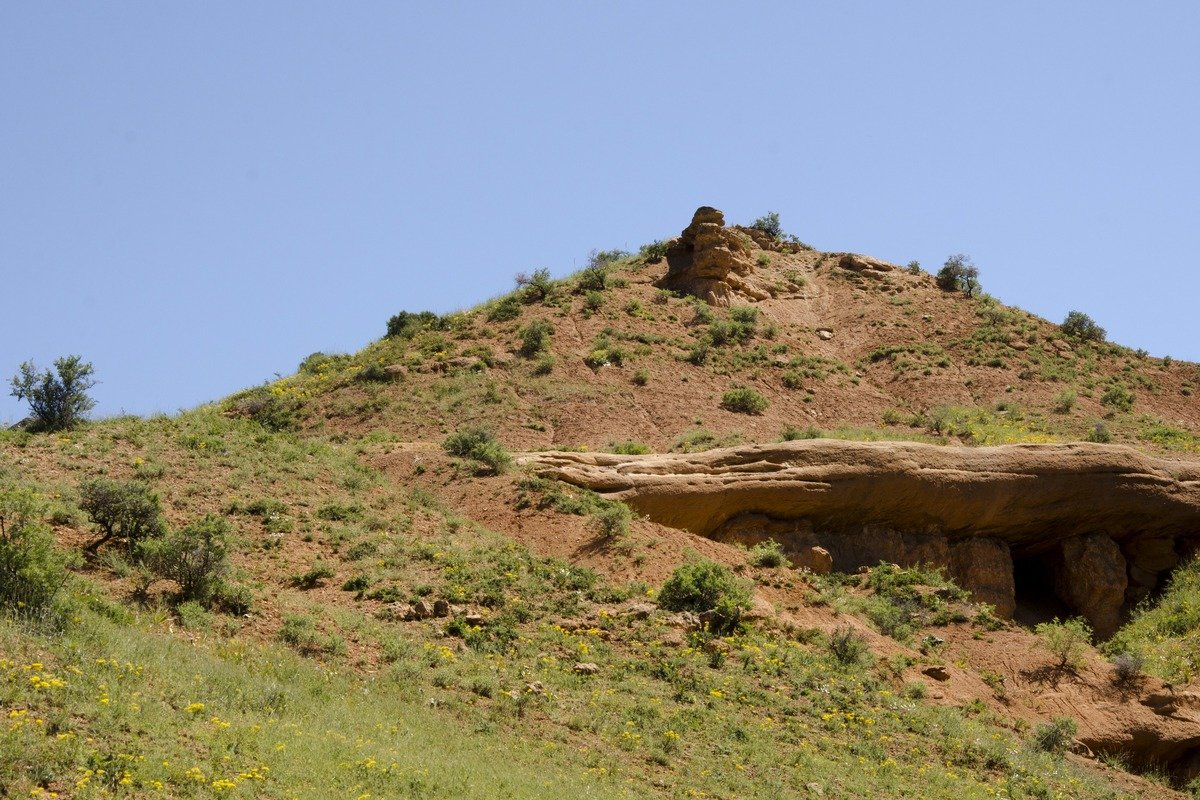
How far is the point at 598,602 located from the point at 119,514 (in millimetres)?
6696

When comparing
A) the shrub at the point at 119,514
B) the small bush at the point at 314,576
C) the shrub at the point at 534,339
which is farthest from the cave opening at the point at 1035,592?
the shrub at the point at 119,514

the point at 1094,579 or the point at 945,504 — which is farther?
the point at 1094,579

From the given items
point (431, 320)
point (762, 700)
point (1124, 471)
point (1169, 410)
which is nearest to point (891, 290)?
point (1169, 410)

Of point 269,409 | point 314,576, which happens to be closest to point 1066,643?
point 314,576

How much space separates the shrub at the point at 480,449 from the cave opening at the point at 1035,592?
32.3ft

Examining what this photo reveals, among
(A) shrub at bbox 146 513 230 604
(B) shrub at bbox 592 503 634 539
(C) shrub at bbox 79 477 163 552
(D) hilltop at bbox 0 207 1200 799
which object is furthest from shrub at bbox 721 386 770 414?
(A) shrub at bbox 146 513 230 604

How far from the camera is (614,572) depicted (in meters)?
18.2

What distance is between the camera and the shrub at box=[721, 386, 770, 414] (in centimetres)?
3070

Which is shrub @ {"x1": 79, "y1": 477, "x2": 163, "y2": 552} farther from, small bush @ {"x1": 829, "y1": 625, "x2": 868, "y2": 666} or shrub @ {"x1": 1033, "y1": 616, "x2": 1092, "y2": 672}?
shrub @ {"x1": 1033, "y1": 616, "x2": 1092, "y2": 672}

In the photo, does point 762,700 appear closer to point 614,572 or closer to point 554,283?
point 614,572

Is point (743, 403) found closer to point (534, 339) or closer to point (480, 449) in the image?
point (534, 339)

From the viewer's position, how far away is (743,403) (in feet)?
101

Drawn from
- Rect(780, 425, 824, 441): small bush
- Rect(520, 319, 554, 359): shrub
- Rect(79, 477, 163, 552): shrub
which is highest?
Rect(520, 319, 554, 359): shrub

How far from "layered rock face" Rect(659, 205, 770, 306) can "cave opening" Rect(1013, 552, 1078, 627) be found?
16.4m
